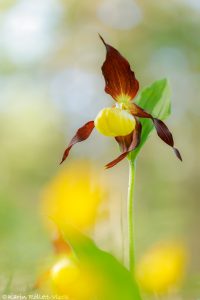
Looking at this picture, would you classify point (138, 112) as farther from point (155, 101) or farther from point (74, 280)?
point (74, 280)

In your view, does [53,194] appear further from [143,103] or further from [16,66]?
[16,66]

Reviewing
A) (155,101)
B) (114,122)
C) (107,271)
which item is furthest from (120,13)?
(107,271)

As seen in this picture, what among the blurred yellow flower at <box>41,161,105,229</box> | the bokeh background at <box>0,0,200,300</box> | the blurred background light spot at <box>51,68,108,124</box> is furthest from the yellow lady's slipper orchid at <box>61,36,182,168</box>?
the blurred background light spot at <box>51,68,108,124</box>

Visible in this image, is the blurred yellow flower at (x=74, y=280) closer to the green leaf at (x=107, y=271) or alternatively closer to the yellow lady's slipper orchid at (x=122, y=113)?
the green leaf at (x=107, y=271)

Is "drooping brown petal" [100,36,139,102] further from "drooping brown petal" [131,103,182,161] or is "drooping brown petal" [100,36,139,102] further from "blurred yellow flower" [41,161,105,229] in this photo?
"blurred yellow flower" [41,161,105,229]

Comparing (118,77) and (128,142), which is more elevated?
(118,77)

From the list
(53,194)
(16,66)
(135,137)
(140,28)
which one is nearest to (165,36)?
(140,28)
